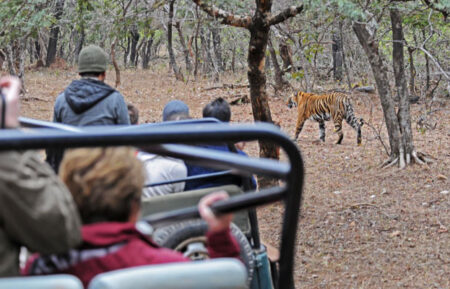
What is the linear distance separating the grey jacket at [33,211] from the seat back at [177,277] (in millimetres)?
143

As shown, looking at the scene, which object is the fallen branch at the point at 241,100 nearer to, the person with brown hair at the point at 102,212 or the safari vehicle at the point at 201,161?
the safari vehicle at the point at 201,161

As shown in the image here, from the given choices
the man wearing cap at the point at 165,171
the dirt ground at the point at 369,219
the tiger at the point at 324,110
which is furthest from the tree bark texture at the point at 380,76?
the man wearing cap at the point at 165,171

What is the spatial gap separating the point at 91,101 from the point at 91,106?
0.13 feet

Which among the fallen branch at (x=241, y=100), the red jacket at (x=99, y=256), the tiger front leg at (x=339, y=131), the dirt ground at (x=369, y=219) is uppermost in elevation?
the red jacket at (x=99, y=256)

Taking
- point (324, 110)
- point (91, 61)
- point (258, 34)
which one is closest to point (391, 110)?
point (258, 34)

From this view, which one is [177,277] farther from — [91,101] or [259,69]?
[259,69]

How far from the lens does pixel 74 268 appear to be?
5.52 ft

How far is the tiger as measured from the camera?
1389cm

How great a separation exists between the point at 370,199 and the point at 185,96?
1137 centimetres

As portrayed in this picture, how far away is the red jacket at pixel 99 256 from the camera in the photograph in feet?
5.46

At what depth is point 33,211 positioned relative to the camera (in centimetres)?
154

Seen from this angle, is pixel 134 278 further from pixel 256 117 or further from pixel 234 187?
pixel 256 117

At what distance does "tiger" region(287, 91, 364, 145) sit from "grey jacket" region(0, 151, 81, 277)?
12.3 metres

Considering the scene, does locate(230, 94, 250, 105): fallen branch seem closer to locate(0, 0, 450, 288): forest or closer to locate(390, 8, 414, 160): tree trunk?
locate(0, 0, 450, 288): forest
